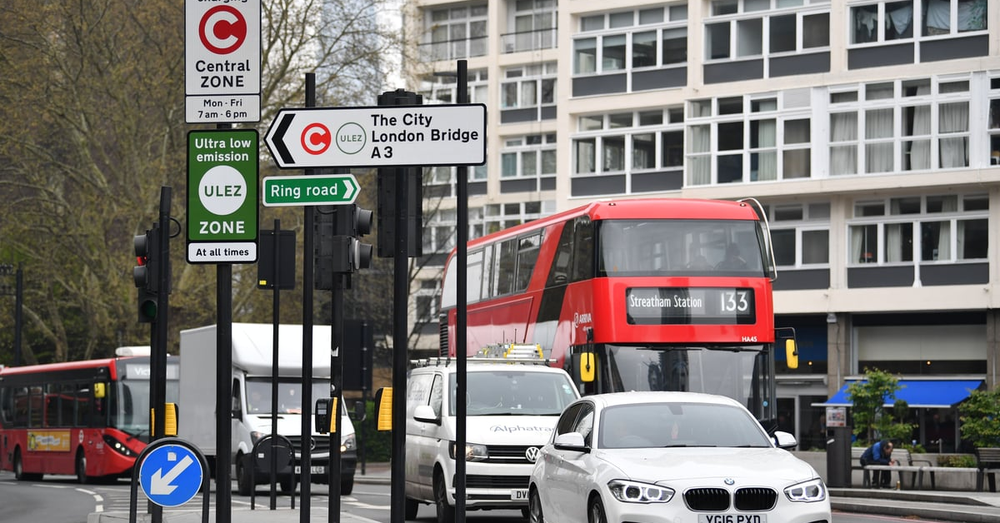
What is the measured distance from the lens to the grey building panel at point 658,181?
2042 inches

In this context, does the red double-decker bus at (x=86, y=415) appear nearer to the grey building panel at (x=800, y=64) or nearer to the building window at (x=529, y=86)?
the grey building panel at (x=800, y=64)

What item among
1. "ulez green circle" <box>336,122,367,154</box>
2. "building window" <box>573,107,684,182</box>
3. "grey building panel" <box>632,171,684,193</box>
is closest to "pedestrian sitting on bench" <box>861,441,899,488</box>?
"grey building panel" <box>632,171,684,193</box>

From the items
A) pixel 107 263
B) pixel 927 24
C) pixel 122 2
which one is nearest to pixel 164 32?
pixel 122 2

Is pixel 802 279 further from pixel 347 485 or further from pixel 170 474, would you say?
pixel 170 474

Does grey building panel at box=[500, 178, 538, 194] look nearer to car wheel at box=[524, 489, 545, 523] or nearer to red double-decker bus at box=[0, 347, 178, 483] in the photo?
red double-decker bus at box=[0, 347, 178, 483]

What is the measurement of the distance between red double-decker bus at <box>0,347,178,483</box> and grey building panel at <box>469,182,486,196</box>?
25479 millimetres

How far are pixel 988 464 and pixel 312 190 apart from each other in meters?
22.9

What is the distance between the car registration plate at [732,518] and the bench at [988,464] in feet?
64.7

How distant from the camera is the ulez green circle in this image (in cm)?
998

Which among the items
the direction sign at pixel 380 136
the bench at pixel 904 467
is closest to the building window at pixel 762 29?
the bench at pixel 904 467

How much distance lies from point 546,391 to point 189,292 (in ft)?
84.7

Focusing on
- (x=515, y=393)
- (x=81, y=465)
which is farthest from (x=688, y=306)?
(x=81, y=465)

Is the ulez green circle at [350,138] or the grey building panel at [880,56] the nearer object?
the ulez green circle at [350,138]

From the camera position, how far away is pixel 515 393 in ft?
63.7
